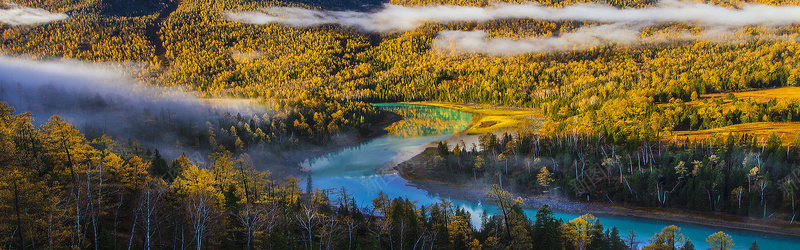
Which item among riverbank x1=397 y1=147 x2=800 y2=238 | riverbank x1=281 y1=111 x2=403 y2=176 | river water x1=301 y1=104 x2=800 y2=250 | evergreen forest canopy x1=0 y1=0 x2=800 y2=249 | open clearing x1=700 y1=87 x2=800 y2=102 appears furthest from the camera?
open clearing x1=700 y1=87 x2=800 y2=102

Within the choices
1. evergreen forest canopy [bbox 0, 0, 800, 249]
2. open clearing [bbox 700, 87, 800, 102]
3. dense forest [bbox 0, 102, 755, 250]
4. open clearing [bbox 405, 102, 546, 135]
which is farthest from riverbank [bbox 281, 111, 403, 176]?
open clearing [bbox 700, 87, 800, 102]

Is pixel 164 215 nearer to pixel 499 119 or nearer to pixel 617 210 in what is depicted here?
pixel 617 210

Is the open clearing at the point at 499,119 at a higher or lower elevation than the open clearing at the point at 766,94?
lower

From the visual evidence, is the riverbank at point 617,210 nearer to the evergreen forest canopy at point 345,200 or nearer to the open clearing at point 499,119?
the evergreen forest canopy at point 345,200

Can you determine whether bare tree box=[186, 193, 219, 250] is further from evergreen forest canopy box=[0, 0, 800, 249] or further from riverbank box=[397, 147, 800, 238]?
riverbank box=[397, 147, 800, 238]

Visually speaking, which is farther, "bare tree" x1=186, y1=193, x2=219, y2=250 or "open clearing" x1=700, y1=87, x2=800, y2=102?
"open clearing" x1=700, y1=87, x2=800, y2=102

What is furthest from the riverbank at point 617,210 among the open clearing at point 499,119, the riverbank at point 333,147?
the open clearing at point 499,119
